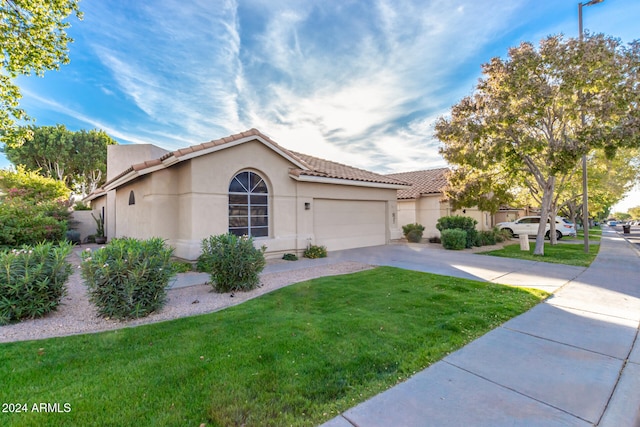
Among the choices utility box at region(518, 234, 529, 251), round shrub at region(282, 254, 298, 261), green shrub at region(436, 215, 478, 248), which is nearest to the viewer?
round shrub at region(282, 254, 298, 261)

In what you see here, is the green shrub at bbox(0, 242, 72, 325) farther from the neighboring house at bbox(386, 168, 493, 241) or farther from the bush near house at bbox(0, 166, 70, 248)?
the neighboring house at bbox(386, 168, 493, 241)

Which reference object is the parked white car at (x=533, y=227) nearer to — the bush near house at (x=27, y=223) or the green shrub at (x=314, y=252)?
the green shrub at (x=314, y=252)

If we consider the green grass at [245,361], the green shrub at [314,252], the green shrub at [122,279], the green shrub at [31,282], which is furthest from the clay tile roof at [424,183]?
the green shrub at [31,282]

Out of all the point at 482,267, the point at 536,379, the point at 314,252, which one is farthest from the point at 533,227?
the point at 536,379

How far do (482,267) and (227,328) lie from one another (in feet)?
29.3

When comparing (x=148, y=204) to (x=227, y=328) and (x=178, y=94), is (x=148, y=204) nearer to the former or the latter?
(x=178, y=94)

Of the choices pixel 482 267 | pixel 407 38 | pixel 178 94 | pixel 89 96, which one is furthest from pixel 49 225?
pixel 482 267

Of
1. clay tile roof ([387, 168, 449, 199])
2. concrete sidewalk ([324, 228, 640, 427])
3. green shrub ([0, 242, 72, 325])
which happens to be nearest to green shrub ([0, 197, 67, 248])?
green shrub ([0, 242, 72, 325])

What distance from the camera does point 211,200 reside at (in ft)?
32.1

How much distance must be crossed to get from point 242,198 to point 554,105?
1348 centimetres

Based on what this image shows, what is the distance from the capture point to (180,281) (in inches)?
309

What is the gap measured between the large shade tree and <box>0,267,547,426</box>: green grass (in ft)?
28.3

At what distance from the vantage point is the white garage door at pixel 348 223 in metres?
13.4

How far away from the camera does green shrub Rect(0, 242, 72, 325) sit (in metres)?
4.83
